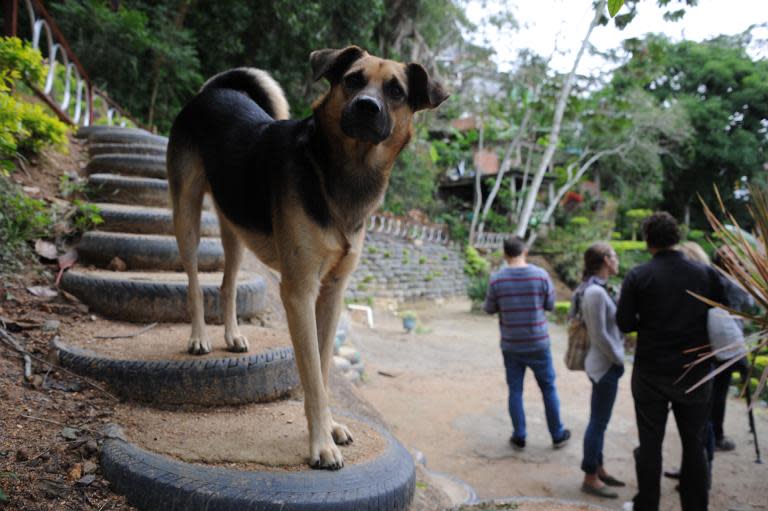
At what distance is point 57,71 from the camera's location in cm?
688

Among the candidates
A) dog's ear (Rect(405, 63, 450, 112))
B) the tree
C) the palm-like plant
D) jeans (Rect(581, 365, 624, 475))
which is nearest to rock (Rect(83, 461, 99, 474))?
dog's ear (Rect(405, 63, 450, 112))

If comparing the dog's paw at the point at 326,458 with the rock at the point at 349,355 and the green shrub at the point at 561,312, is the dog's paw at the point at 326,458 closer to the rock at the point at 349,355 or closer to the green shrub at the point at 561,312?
the rock at the point at 349,355

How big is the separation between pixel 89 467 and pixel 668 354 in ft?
10.7

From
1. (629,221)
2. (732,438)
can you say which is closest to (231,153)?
(732,438)

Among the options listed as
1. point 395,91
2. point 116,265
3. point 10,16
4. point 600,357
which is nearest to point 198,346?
point 116,265

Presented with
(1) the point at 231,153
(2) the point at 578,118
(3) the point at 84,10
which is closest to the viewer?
(1) the point at 231,153

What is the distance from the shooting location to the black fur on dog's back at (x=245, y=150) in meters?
2.16

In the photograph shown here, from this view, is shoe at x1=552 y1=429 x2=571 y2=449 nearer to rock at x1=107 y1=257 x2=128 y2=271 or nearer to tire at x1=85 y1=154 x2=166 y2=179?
rock at x1=107 y1=257 x2=128 y2=271

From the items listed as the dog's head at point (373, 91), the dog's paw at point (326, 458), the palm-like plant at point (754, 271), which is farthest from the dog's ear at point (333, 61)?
the palm-like plant at point (754, 271)

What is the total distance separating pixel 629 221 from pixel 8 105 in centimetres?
2635

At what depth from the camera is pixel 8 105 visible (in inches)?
111

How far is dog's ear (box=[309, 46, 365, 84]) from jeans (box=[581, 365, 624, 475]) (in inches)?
132

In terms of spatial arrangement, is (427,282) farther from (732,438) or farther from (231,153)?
(231,153)

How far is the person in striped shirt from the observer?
4.93 m
